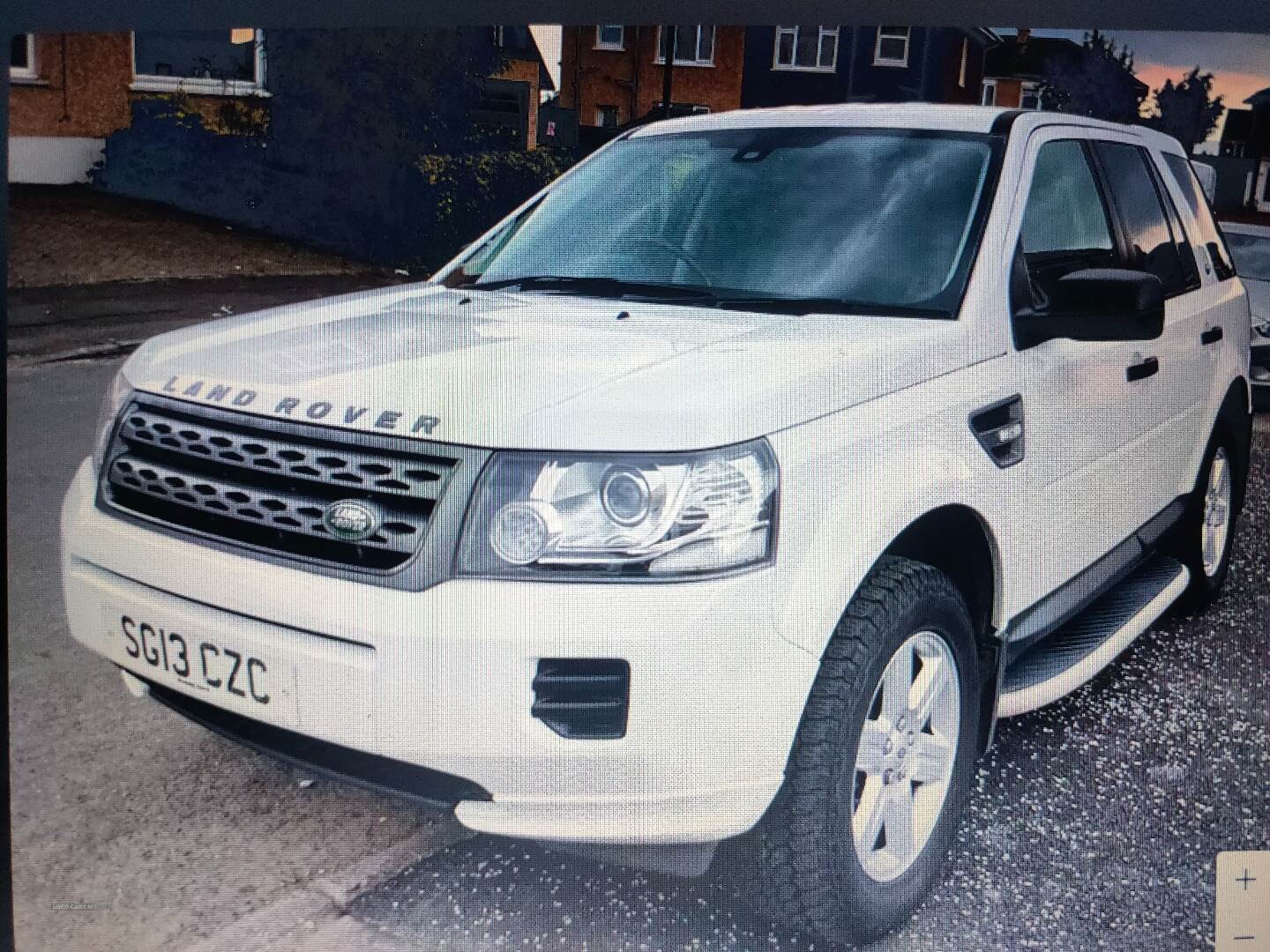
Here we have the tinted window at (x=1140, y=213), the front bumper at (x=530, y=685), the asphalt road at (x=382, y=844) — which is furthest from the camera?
the tinted window at (x=1140, y=213)

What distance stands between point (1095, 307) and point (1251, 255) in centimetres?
64

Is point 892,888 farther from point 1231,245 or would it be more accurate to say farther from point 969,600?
point 1231,245

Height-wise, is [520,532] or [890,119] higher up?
[890,119]

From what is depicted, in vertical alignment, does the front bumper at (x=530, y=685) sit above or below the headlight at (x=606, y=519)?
below

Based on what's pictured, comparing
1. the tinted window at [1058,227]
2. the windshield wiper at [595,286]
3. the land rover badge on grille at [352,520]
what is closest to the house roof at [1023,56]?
the tinted window at [1058,227]

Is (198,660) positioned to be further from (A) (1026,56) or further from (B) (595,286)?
(A) (1026,56)

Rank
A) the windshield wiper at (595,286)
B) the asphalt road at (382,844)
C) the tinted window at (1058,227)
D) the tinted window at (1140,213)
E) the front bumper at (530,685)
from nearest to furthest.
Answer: the front bumper at (530,685)
the asphalt road at (382,844)
the windshield wiper at (595,286)
the tinted window at (1058,227)
the tinted window at (1140,213)

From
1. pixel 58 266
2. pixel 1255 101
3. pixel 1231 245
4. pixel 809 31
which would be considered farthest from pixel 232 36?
pixel 1231 245

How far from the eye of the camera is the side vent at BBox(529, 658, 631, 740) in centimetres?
141

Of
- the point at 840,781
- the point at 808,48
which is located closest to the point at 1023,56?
the point at 808,48

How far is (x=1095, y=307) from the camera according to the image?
74.0 inches

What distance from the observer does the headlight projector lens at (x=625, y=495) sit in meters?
1.41

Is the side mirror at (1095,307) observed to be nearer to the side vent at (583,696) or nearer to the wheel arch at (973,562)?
the wheel arch at (973,562)

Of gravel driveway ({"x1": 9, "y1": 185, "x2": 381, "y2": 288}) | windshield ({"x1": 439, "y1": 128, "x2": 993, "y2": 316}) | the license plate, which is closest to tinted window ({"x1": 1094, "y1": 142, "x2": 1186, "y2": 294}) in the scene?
windshield ({"x1": 439, "y1": 128, "x2": 993, "y2": 316})
